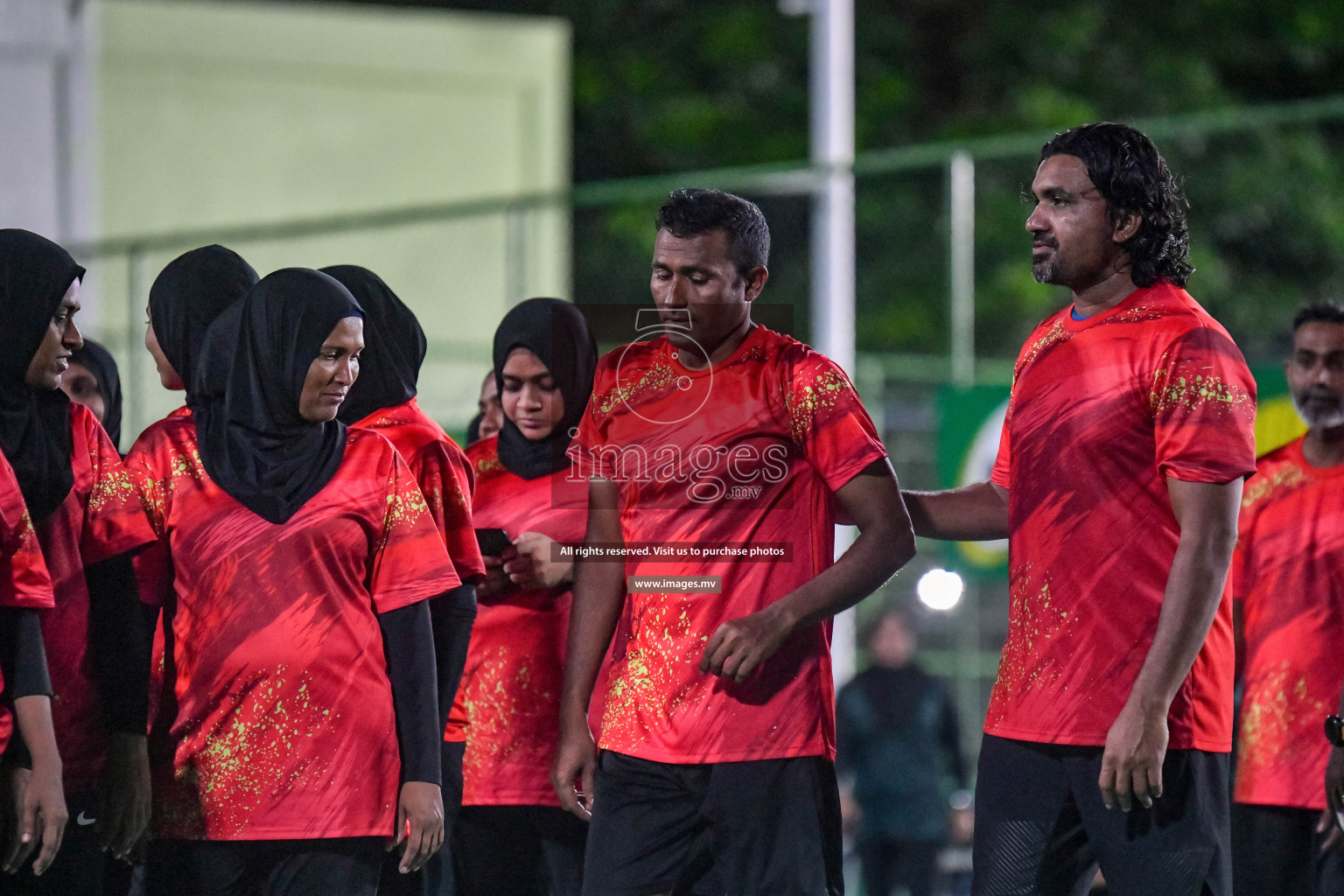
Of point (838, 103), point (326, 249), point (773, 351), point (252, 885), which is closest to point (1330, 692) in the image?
point (773, 351)

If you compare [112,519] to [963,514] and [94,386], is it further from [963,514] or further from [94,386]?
[963,514]

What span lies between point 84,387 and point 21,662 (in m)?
1.46

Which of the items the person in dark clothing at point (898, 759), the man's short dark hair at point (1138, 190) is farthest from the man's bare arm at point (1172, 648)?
the person in dark clothing at point (898, 759)

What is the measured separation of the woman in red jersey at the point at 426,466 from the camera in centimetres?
398

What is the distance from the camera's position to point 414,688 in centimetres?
370

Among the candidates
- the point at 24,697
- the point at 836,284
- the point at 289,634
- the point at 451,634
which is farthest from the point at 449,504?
the point at 836,284

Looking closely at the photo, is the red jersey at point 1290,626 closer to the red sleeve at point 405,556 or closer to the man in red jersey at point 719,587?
the man in red jersey at point 719,587

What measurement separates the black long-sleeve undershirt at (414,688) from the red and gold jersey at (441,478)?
236 mm

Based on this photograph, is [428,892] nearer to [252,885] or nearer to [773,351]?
[252,885]

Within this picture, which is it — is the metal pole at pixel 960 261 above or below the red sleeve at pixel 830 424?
above

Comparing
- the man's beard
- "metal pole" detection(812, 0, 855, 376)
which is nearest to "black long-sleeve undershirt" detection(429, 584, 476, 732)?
the man's beard

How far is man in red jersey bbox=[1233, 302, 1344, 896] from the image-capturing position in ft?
15.6

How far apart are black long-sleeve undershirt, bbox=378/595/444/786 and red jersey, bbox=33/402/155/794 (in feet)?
1.82

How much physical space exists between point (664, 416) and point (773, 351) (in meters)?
0.28
